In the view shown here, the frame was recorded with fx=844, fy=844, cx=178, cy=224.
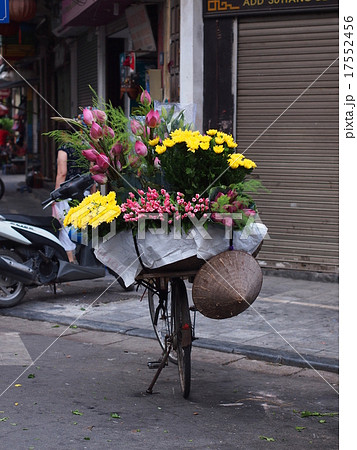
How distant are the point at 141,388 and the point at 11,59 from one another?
68.6 ft

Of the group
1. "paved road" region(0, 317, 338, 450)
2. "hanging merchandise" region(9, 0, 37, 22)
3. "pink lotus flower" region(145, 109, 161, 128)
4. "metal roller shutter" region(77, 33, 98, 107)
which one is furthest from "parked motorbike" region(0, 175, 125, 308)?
→ "hanging merchandise" region(9, 0, 37, 22)

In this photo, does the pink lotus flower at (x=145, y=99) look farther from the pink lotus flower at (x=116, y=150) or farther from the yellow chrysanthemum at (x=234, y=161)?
the yellow chrysanthemum at (x=234, y=161)

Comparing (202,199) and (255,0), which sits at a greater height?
(255,0)

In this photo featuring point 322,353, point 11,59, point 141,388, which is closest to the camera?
point 141,388

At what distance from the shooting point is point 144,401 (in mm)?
5344

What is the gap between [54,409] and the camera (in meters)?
5.08

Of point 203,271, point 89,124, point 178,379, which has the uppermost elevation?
point 89,124

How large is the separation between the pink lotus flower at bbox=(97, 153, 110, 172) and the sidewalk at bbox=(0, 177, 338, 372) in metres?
2.22

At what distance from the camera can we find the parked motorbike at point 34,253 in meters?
8.33

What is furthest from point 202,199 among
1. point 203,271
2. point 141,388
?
point 141,388

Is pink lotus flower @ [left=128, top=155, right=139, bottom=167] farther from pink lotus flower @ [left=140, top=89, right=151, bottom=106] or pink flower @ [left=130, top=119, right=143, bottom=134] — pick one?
pink lotus flower @ [left=140, top=89, right=151, bottom=106]

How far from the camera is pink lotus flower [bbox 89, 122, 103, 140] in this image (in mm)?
5250
